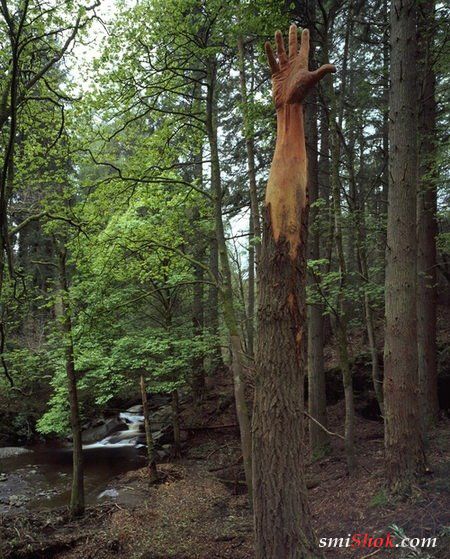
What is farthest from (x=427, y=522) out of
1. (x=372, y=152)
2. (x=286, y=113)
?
(x=372, y=152)

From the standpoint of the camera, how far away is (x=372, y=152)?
16.6m

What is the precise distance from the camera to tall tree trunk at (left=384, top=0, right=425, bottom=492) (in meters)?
5.53

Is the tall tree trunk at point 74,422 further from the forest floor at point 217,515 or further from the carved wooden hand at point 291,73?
the carved wooden hand at point 291,73

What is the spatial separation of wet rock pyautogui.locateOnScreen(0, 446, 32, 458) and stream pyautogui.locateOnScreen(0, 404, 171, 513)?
11cm

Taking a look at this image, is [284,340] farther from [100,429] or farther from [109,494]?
[100,429]

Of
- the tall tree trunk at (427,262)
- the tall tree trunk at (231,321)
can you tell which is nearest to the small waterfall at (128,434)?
the tall tree trunk at (231,321)

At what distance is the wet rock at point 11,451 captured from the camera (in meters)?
14.9

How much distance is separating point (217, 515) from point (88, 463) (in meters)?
7.65

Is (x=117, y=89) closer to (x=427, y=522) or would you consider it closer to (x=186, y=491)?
(x=427, y=522)

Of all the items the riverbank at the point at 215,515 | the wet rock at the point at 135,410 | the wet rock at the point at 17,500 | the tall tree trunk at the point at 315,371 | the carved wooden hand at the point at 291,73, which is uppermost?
the carved wooden hand at the point at 291,73

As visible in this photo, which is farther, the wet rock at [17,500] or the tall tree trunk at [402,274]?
the wet rock at [17,500]

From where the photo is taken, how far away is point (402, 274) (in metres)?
5.90

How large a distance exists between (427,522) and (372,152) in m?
15.1

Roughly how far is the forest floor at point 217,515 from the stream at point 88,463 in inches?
49.8
